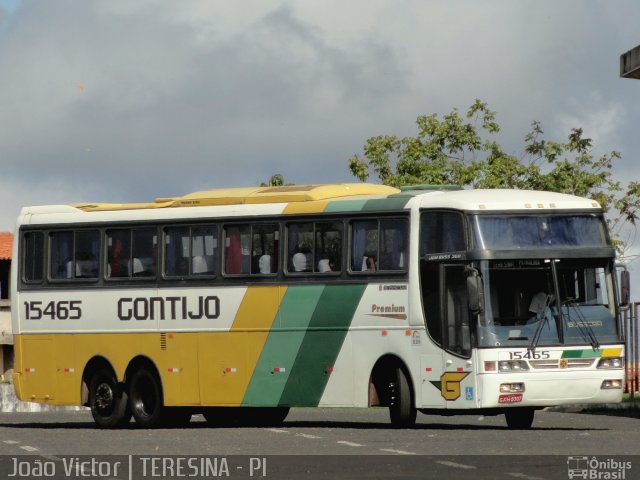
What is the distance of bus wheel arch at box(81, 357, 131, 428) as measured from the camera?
27.7 m

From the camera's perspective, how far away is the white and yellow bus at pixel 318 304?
2405 centimetres

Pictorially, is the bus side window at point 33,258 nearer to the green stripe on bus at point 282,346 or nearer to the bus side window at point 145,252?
the bus side window at point 145,252

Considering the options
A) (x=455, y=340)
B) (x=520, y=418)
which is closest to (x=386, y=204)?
(x=455, y=340)

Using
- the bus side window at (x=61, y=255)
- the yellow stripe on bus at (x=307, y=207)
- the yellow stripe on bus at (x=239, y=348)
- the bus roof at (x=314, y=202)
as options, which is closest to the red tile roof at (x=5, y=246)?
the bus roof at (x=314, y=202)

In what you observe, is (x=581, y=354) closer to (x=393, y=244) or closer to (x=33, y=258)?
(x=393, y=244)

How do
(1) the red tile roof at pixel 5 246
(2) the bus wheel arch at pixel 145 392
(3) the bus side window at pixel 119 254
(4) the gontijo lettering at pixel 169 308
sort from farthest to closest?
(1) the red tile roof at pixel 5 246
(3) the bus side window at pixel 119 254
(2) the bus wheel arch at pixel 145 392
(4) the gontijo lettering at pixel 169 308

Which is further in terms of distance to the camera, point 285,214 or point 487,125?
point 487,125

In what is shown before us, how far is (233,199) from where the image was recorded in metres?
26.9

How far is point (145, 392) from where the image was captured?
2767 centimetres

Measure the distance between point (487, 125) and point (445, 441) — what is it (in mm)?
36495

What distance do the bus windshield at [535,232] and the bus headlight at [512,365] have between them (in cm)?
149

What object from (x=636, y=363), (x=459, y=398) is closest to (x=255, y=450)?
(x=459, y=398)

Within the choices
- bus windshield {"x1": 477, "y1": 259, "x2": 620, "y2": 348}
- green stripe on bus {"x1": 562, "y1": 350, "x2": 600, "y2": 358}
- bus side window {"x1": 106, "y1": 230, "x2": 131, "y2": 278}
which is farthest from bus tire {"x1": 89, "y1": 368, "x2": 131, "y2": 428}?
green stripe on bus {"x1": 562, "y1": 350, "x2": 600, "y2": 358}

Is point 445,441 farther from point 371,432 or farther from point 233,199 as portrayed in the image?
point 233,199
